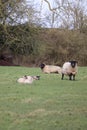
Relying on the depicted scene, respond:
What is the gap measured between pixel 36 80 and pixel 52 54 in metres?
26.1

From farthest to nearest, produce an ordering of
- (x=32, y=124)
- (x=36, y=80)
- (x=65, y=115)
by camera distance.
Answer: (x=36, y=80) < (x=65, y=115) < (x=32, y=124)

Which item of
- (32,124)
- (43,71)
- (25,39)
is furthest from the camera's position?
(25,39)

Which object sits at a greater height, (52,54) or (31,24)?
(31,24)

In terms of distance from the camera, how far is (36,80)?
21.6 meters

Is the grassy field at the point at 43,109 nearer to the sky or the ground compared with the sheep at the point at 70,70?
nearer to the sky

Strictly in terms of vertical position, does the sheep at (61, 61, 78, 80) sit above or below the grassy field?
below

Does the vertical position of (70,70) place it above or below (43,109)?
below

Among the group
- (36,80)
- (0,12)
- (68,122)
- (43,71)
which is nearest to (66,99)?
(68,122)

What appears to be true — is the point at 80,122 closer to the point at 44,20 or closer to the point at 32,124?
the point at 32,124

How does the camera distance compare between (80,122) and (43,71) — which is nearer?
(80,122)

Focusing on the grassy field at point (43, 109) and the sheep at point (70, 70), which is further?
the sheep at point (70, 70)

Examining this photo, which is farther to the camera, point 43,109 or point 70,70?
point 70,70

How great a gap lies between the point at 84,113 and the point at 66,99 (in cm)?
267

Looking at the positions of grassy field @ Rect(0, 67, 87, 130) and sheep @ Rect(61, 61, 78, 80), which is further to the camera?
sheep @ Rect(61, 61, 78, 80)
